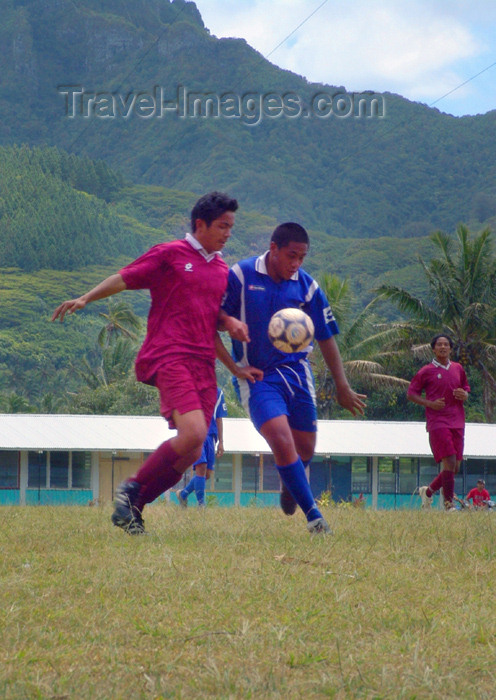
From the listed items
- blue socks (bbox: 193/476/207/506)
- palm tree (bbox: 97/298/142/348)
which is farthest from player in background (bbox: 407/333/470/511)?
palm tree (bbox: 97/298/142/348)

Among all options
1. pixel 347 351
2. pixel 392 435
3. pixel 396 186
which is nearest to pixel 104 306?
pixel 396 186

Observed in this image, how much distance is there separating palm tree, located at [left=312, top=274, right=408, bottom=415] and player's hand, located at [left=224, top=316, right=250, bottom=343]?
3329 centimetres

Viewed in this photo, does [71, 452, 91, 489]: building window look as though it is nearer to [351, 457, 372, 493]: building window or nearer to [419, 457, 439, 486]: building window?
[351, 457, 372, 493]: building window

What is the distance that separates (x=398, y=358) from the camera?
40.8 meters

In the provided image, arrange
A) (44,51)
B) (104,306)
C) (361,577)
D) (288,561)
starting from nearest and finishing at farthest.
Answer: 1. (361,577)
2. (288,561)
3. (104,306)
4. (44,51)

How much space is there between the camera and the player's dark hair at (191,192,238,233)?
247 inches

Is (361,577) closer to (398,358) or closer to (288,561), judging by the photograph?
(288,561)

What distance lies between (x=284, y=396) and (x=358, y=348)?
115 ft

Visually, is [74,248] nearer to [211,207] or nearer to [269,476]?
[269,476]

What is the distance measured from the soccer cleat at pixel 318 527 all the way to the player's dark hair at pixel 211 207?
2064mm

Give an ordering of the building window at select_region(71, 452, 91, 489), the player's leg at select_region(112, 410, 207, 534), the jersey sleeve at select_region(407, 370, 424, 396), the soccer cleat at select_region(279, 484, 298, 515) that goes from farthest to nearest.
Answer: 1. the building window at select_region(71, 452, 91, 489)
2. the jersey sleeve at select_region(407, 370, 424, 396)
3. the soccer cleat at select_region(279, 484, 298, 515)
4. the player's leg at select_region(112, 410, 207, 534)

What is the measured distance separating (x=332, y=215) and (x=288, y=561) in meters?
115

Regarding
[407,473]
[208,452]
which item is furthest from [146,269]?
[407,473]

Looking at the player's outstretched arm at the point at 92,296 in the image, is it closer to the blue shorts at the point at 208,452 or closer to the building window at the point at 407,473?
the blue shorts at the point at 208,452
